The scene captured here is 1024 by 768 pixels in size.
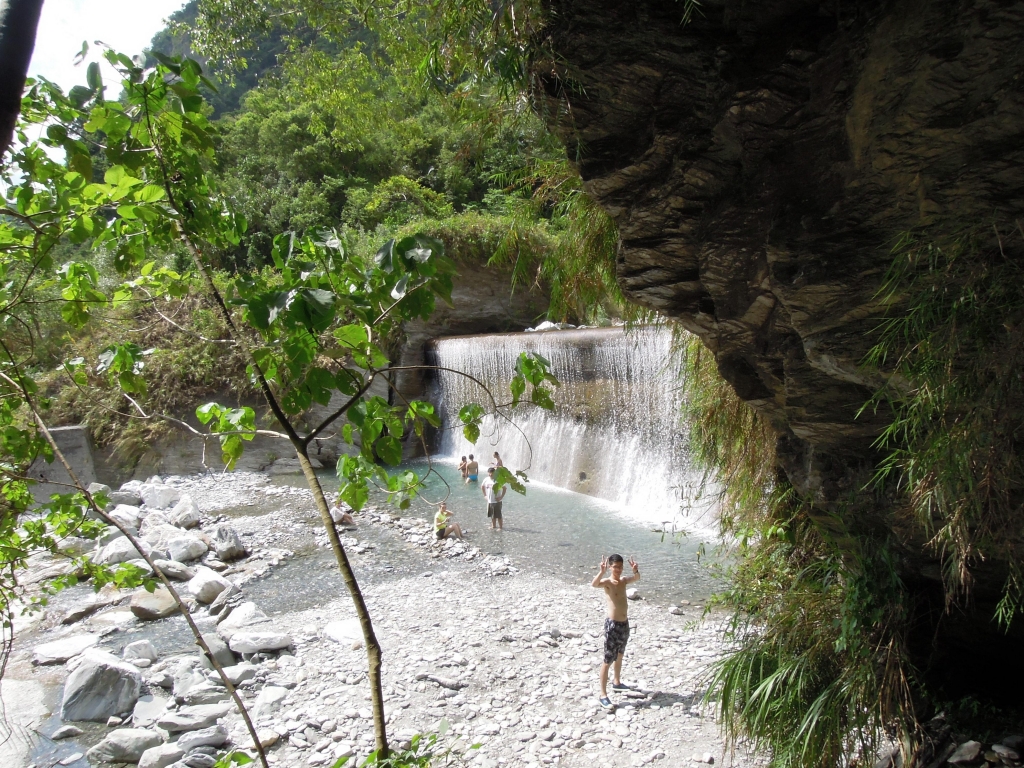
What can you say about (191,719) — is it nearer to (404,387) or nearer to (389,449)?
(389,449)

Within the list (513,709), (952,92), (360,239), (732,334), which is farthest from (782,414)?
(360,239)

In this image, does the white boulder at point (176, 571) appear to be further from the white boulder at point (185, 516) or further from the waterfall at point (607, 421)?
the waterfall at point (607, 421)

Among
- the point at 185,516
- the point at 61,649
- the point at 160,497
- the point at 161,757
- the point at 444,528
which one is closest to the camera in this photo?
the point at 161,757

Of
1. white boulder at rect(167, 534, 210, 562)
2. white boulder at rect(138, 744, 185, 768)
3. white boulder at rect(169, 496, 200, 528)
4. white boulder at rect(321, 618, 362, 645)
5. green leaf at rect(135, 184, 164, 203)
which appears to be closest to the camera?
green leaf at rect(135, 184, 164, 203)

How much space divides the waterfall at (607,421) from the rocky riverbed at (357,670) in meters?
3.08

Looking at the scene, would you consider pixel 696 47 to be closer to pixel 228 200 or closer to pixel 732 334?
pixel 732 334

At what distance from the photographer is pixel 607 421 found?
12.0m

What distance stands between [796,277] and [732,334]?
0.75 metres

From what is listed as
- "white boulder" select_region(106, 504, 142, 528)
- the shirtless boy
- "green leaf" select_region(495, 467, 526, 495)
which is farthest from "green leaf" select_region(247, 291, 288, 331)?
"white boulder" select_region(106, 504, 142, 528)

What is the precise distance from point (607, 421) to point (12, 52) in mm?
11365

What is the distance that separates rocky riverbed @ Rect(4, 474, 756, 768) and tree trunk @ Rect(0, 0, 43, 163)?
2.79 meters

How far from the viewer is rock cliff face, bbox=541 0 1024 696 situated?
7.44 ft

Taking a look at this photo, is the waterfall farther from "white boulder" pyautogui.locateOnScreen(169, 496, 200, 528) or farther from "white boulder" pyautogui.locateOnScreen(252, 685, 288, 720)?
"white boulder" pyautogui.locateOnScreen(252, 685, 288, 720)

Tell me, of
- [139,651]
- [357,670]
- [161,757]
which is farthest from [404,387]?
[161,757]
